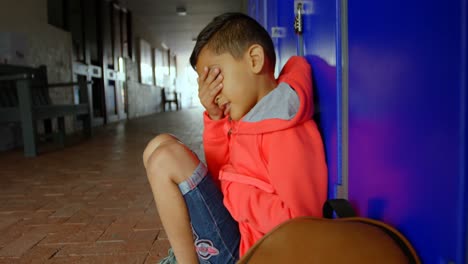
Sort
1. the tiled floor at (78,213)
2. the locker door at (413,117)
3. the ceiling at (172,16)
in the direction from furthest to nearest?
1. the ceiling at (172,16)
2. the tiled floor at (78,213)
3. the locker door at (413,117)

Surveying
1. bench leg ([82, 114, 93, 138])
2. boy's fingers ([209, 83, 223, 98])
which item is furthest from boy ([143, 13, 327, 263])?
bench leg ([82, 114, 93, 138])

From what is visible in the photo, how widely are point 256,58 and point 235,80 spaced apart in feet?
0.27

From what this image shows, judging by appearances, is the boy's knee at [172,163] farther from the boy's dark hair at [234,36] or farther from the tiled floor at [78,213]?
the tiled floor at [78,213]

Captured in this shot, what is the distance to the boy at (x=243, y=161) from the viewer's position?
902mm

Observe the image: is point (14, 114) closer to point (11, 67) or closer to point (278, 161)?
point (11, 67)

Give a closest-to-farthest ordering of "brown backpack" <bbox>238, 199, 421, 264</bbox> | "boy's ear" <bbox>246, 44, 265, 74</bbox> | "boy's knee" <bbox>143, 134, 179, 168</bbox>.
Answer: "brown backpack" <bbox>238, 199, 421, 264</bbox>, "boy's ear" <bbox>246, 44, 265, 74</bbox>, "boy's knee" <bbox>143, 134, 179, 168</bbox>

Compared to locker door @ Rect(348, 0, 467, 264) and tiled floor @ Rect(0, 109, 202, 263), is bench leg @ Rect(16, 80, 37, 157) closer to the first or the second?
tiled floor @ Rect(0, 109, 202, 263)

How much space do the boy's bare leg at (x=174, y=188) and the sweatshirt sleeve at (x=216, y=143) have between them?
0.19 meters

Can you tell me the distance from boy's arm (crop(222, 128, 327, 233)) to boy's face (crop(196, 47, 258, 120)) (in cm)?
18

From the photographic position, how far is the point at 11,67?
4.77 meters

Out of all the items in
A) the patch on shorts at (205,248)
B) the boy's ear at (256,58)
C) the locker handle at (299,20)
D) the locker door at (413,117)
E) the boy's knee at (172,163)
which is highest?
the locker handle at (299,20)

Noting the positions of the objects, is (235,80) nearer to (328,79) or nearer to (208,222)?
(328,79)

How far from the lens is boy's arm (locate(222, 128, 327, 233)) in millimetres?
881

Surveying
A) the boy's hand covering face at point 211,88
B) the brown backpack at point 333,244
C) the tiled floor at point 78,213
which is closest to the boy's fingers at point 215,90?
the boy's hand covering face at point 211,88
